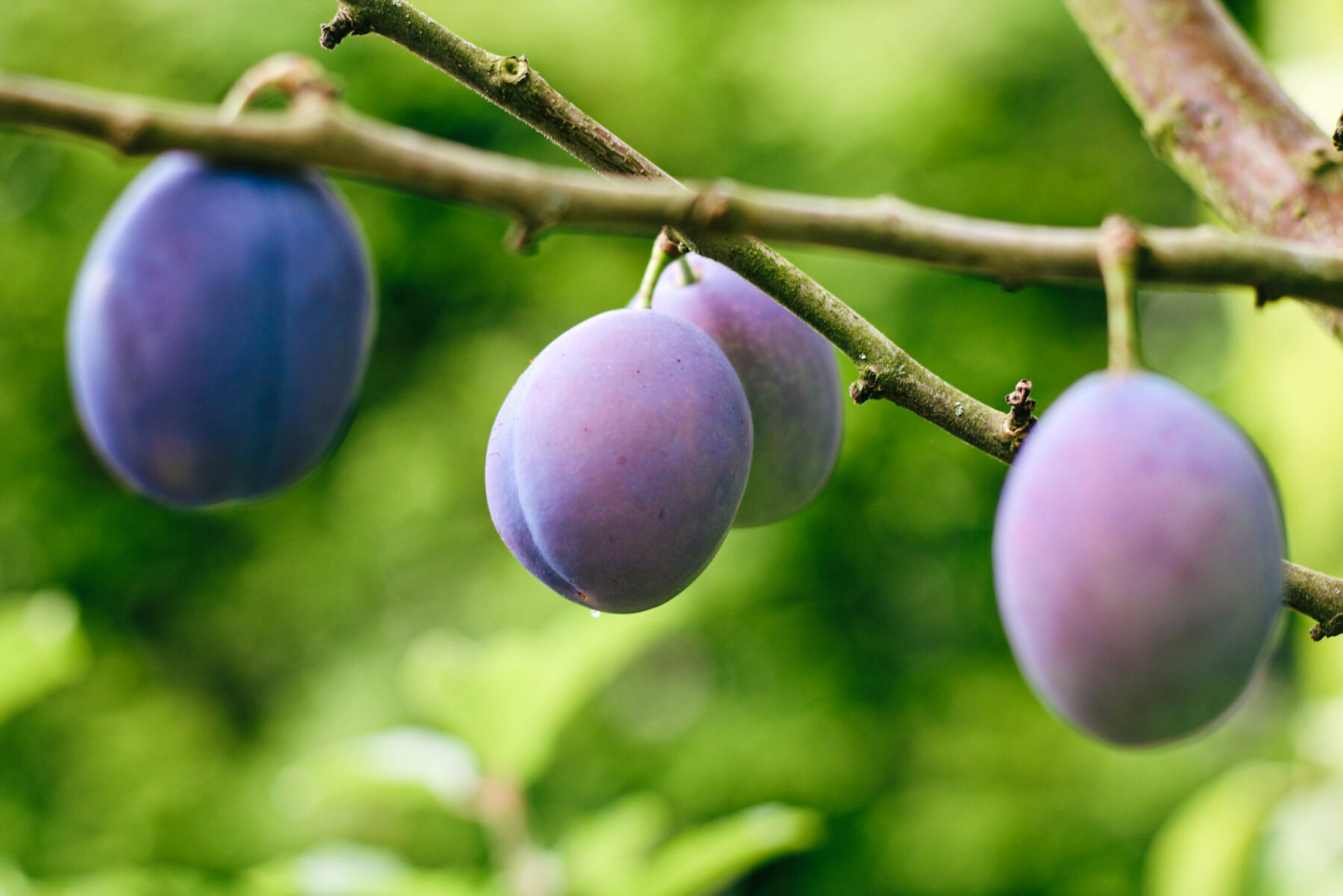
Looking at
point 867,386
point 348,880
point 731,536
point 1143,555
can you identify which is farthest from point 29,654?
point 731,536

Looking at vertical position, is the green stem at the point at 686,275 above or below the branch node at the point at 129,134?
above

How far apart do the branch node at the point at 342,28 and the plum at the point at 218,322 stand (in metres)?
0.15

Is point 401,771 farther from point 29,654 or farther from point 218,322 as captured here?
point 218,322

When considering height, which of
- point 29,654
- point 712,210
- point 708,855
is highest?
point 29,654

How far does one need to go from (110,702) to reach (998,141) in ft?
9.94

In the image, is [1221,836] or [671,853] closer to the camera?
[671,853]

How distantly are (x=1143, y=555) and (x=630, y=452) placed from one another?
246mm

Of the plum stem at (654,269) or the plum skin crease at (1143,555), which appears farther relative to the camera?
the plum stem at (654,269)

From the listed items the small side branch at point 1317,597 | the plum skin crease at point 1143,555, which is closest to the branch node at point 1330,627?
the small side branch at point 1317,597

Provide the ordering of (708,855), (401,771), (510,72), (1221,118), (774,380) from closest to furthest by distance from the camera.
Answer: (510,72) → (774,380) → (1221,118) → (708,855) → (401,771)

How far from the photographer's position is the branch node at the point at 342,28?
0.57 metres

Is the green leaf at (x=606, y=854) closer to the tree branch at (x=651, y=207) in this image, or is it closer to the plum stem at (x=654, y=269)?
the plum stem at (x=654, y=269)

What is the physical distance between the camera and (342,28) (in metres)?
0.60

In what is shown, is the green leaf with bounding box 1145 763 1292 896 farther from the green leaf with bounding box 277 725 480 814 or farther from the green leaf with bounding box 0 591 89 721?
the green leaf with bounding box 0 591 89 721
